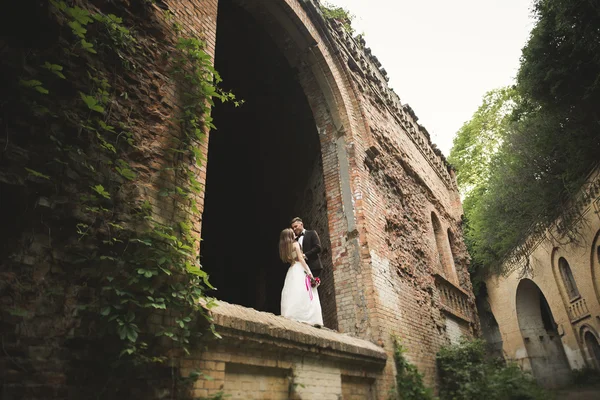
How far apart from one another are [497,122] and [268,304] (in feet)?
76.0

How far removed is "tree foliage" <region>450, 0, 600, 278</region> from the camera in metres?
10.2

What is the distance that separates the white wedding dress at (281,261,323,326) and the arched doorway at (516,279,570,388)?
67.5 feet

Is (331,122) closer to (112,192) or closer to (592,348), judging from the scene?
(112,192)

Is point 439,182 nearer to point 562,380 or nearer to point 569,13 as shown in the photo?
point 569,13

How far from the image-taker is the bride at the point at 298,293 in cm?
515

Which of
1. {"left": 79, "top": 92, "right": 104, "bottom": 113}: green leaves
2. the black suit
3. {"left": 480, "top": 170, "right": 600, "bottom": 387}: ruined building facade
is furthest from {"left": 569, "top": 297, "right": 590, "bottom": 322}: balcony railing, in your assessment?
{"left": 79, "top": 92, "right": 104, "bottom": 113}: green leaves

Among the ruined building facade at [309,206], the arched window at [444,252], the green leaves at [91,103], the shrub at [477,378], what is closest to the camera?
the green leaves at [91,103]

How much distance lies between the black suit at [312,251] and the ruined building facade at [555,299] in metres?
11.1

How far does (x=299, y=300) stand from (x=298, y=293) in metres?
0.10

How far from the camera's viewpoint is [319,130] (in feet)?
27.4

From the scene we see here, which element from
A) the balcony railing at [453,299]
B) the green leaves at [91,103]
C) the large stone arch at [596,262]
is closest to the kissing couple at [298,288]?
the green leaves at [91,103]

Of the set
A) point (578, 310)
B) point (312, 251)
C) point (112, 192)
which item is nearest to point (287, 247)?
point (312, 251)

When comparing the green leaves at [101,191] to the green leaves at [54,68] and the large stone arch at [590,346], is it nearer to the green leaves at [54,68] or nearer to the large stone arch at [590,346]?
the green leaves at [54,68]

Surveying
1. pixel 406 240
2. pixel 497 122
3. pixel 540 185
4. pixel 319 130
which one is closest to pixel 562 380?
pixel 540 185
